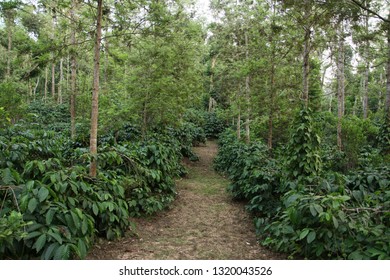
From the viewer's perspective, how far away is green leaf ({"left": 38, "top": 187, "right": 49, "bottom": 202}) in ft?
8.98

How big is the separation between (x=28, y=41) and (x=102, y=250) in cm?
316

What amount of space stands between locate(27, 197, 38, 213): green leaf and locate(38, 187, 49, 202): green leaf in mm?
45

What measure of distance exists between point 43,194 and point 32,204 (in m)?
0.13

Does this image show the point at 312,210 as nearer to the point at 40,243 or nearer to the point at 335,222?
the point at 335,222

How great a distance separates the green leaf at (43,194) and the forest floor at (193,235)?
118 centimetres

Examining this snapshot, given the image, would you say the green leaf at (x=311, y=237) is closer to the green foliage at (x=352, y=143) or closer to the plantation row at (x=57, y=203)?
the plantation row at (x=57, y=203)

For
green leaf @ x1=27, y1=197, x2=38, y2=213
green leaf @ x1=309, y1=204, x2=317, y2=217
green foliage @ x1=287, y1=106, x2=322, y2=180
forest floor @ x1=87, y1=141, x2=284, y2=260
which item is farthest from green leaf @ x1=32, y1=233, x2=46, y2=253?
green foliage @ x1=287, y1=106, x2=322, y2=180

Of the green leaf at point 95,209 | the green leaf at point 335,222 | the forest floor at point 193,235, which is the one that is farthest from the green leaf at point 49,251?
the green leaf at point 335,222

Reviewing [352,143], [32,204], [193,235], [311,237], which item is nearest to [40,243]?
[32,204]

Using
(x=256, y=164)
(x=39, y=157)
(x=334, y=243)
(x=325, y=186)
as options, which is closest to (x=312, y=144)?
(x=325, y=186)

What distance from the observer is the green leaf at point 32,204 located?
2.66 m

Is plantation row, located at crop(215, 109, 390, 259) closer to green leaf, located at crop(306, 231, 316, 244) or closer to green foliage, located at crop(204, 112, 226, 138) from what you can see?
green leaf, located at crop(306, 231, 316, 244)

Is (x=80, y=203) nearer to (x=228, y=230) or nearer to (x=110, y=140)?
(x=228, y=230)

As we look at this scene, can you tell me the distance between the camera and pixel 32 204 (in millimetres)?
2688
